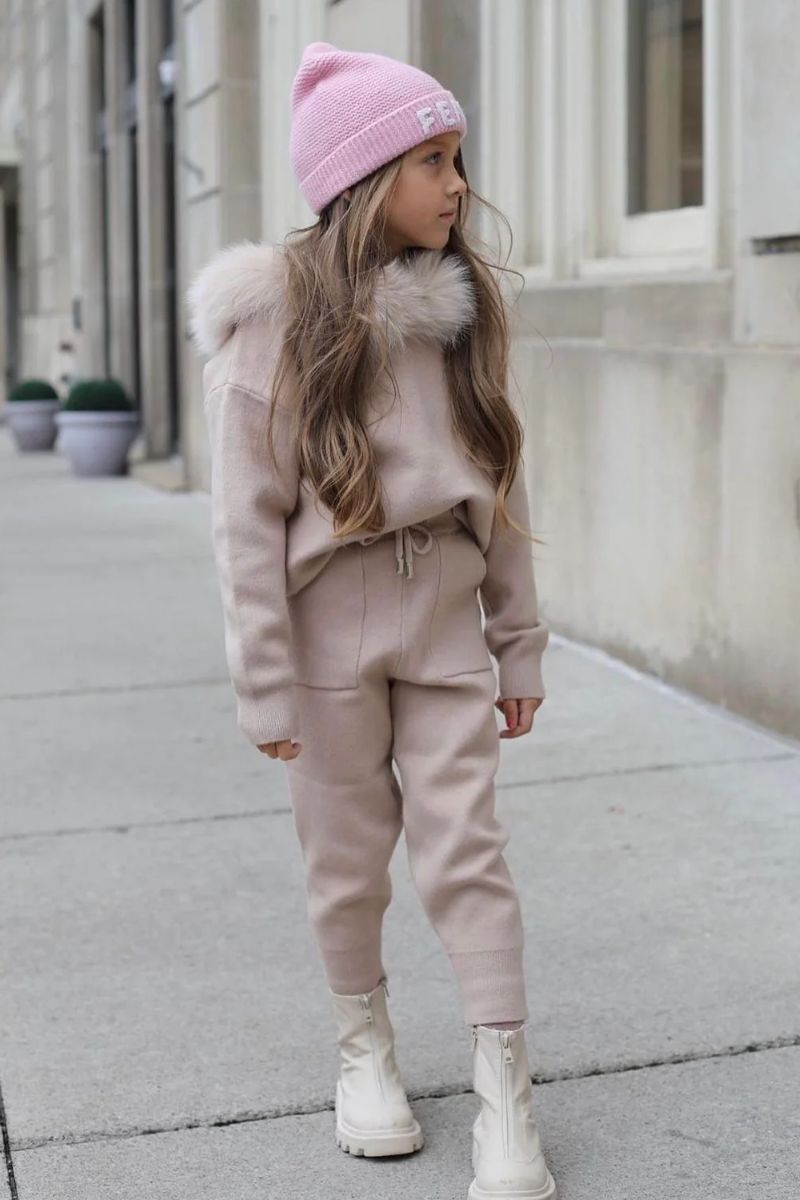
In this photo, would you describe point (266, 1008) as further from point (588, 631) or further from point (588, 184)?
point (588, 184)

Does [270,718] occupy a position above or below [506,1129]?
above

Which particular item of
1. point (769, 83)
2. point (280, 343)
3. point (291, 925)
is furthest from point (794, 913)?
point (769, 83)

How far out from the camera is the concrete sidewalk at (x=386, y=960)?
8.97 feet

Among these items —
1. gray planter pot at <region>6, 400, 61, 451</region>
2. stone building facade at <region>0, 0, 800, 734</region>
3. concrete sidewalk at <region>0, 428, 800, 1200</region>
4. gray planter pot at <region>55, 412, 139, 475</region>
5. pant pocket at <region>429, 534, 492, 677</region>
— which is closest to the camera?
pant pocket at <region>429, 534, 492, 677</region>

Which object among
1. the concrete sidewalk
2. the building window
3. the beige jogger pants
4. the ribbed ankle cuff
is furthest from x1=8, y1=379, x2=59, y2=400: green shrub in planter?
the ribbed ankle cuff

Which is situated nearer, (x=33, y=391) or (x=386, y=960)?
A: (x=386, y=960)

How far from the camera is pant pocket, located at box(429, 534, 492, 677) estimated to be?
2.63 meters

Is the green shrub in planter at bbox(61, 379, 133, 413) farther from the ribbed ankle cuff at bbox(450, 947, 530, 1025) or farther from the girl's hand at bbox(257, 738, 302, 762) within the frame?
the ribbed ankle cuff at bbox(450, 947, 530, 1025)

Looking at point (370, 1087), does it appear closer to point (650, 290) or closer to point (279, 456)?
point (279, 456)

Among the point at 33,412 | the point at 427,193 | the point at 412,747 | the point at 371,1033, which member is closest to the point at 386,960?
the point at 371,1033

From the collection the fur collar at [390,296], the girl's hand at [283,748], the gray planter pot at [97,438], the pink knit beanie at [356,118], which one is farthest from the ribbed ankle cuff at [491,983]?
the gray planter pot at [97,438]

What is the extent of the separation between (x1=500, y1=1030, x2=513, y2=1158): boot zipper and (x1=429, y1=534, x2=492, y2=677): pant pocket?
0.53 meters

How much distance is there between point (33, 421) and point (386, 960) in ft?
48.5

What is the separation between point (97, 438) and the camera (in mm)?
14617
